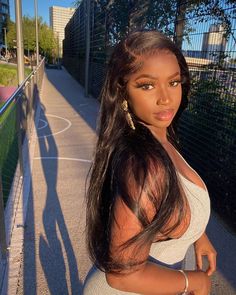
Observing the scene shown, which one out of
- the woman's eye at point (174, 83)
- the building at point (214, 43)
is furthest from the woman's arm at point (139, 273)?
the building at point (214, 43)

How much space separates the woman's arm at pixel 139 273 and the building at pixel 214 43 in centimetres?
372

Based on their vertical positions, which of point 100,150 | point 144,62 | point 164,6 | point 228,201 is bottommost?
point 228,201

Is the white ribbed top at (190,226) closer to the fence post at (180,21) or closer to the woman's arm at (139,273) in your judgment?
the woman's arm at (139,273)

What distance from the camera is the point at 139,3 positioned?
312 inches

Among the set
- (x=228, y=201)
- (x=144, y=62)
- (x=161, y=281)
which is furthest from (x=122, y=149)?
(x=228, y=201)

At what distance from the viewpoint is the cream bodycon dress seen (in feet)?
3.83

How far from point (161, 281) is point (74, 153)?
18.1 ft

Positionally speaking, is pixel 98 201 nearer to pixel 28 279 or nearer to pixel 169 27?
pixel 28 279

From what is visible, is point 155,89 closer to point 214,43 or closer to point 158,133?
point 158,133

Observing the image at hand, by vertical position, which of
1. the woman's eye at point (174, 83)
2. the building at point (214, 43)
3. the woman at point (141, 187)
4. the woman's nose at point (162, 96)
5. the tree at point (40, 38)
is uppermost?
the tree at point (40, 38)

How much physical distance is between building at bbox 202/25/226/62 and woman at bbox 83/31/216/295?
3.38 meters

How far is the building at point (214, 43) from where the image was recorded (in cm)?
432

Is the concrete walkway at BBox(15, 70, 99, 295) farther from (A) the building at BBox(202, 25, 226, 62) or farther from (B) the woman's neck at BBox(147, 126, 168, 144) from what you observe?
(A) the building at BBox(202, 25, 226, 62)

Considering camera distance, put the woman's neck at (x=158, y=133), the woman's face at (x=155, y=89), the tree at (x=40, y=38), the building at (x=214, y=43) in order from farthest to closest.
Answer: the tree at (x=40, y=38), the building at (x=214, y=43), the woman's neck at (x=158, y=133), the woman's face at (x=155, y=89)
